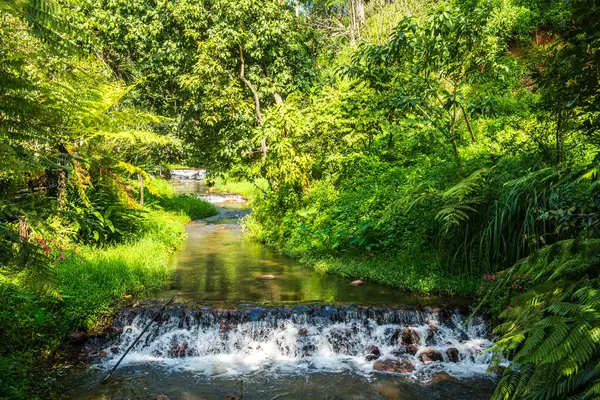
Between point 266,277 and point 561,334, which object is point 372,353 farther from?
point 561,334

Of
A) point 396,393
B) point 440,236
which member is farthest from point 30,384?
point 440,236

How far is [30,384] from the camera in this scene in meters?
5.23

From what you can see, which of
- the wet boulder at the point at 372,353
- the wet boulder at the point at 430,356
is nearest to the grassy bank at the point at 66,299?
the wet boulder at the point at 372,353

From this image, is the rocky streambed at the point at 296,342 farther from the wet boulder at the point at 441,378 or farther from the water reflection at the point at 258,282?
the water reflection at the point at 258,282

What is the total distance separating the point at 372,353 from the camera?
6484 mm

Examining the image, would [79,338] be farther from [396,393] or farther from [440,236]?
[440,236]

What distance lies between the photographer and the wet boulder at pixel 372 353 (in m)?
6.39

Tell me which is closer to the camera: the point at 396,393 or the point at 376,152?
the point at 396,393

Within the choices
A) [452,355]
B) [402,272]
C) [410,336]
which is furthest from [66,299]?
[402,272]

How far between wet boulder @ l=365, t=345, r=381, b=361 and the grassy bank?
378 cm

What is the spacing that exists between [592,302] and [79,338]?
20.3 feet

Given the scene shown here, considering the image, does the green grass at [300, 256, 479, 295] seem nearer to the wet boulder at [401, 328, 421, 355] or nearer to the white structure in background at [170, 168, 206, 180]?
the wet boulder at [401, 328, 421, 355]

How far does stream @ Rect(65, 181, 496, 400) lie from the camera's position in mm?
5531

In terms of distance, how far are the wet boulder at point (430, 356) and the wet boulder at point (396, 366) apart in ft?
0.69
